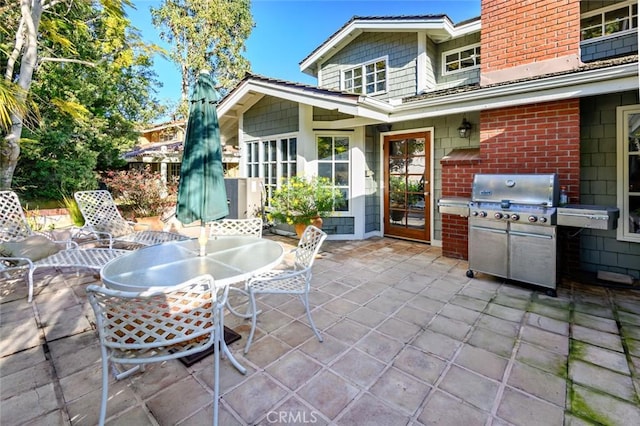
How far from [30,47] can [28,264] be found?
4.63 metres

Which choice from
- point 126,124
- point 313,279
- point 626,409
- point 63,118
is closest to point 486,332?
point 626,409

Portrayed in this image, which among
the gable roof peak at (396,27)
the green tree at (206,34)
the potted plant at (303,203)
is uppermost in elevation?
the green tree at (206,34)

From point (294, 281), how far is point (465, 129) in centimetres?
434

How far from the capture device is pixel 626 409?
1876 mm

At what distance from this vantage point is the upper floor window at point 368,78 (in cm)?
789

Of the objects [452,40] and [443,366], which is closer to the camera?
[443,366]

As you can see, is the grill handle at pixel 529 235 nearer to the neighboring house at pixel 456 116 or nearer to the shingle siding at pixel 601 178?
the neighboring house at pixel 456 116

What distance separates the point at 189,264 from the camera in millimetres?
2482

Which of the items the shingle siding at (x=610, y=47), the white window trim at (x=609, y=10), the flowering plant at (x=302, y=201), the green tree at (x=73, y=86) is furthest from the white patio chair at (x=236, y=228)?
the white window trim at (x=609, y=10)

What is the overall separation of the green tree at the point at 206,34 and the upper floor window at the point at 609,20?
13.7m

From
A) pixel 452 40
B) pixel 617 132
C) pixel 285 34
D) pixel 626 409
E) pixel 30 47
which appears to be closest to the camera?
pixel 626 409

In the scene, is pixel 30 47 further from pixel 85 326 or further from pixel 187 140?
pixel 85 326

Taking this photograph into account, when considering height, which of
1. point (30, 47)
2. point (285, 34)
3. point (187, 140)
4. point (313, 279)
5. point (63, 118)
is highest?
point (285, 34)

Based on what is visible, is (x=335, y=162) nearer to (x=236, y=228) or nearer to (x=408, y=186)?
(x=408, y=186)
